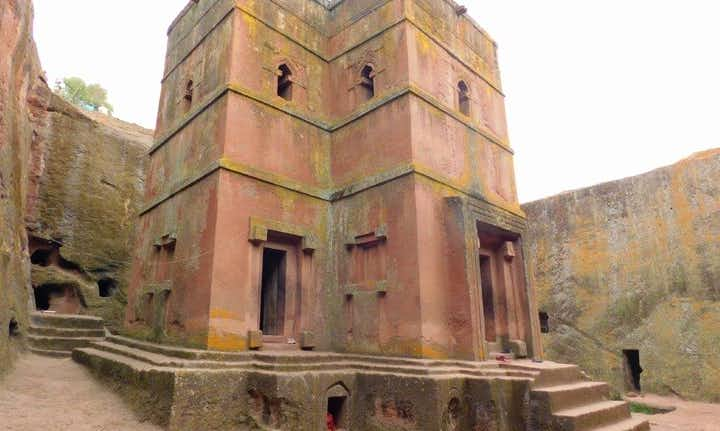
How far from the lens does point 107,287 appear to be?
14.3 metres

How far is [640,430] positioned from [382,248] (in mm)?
4333

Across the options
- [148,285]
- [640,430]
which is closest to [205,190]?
[148,285]

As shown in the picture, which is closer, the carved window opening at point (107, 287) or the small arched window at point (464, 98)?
the small arched window at point (464, 98)

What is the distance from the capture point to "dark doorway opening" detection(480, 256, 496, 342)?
8391 millimetres

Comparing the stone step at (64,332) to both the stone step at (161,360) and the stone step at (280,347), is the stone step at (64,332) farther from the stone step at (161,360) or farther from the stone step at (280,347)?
the stone step at (280,347)

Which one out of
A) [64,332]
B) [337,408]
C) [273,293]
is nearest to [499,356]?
[337,408]

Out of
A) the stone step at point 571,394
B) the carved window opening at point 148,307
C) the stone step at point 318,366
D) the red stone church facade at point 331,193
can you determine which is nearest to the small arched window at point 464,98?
the red stone church facade at point 331,193

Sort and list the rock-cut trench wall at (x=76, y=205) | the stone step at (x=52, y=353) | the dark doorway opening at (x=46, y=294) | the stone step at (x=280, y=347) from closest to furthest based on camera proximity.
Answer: the stone step at (x=280, y=347) < the stone step at (x=52, y=353) < the rock-cut trench wall at (x=76, y=205) < the dark doorway opening at (x=46, y=294)

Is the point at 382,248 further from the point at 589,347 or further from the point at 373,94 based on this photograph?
the point at 589,347

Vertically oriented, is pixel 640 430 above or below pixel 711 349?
below

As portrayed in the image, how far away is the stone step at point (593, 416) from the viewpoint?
5406mm

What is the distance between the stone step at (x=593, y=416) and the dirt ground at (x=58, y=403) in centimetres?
475

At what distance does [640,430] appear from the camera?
6.23m

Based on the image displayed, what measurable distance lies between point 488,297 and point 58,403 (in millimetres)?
6804
